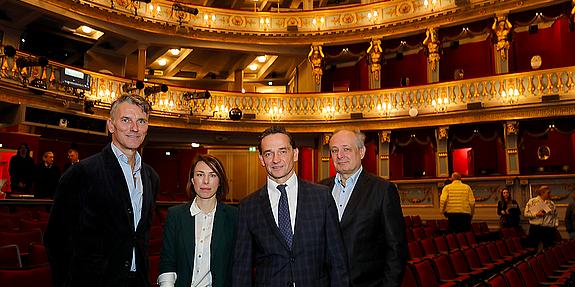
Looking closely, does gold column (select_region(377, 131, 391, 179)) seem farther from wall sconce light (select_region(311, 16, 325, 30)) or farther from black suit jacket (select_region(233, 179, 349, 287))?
black suit jacket (select_region(233, 179, 349, 287))

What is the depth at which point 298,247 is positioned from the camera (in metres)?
2.00

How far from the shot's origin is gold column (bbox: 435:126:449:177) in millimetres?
12547

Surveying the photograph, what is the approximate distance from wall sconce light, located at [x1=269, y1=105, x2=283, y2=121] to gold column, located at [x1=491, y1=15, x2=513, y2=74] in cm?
611

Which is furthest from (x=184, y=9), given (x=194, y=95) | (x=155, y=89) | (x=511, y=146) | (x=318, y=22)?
(x=511, y=146)

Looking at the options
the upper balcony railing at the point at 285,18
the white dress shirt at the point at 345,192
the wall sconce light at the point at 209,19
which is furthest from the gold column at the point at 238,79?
the white dress shirt at the point at 345,192

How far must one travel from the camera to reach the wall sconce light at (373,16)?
47.0 ft

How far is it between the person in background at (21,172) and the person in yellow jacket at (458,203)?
6897 millimetres

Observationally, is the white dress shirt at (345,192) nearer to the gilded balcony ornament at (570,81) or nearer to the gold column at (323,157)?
the gilded balcony ornament at (570,81)

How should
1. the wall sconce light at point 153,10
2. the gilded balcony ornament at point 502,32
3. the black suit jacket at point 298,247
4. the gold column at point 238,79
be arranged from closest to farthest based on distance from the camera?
the black suit jacket at point 298,247, the gilded balcony ornament at point 502,32, the wall sconce light at point 153,10, the gold column at point 238,79

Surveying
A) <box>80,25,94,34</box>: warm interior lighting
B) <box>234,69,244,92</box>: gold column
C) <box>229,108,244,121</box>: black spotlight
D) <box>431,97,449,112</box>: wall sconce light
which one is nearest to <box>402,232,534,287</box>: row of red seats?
<box>431,97,449,112</box>: wall sconce light

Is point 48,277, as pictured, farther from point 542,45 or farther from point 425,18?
point 542,45

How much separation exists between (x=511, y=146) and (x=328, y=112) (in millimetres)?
4985

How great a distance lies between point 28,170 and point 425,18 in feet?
34.5

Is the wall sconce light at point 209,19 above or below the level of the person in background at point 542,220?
above
